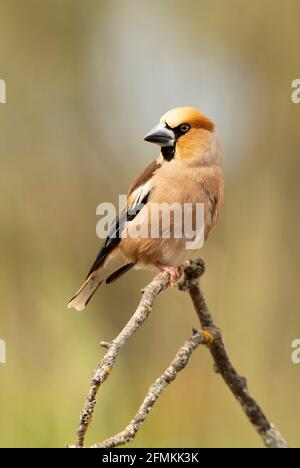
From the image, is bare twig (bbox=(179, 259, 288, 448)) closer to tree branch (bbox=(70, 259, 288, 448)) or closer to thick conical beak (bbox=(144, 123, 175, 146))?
tree branch (bbox=(70, 259, 288, 448))

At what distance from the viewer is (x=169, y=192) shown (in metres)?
2.88

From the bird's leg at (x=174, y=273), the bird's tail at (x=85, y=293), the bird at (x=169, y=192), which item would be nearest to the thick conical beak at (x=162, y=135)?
the bird at (x=169, y=192)

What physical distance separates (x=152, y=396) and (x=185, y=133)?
1447mm

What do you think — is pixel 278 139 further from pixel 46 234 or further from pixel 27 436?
pixel 27 436

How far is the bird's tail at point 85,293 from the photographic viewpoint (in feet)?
9.17

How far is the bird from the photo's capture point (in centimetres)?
287

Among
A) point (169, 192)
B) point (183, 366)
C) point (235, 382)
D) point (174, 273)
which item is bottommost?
point (235, 382)

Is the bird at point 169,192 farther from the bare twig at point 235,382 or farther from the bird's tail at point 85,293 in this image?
the bare twig at point 235,382

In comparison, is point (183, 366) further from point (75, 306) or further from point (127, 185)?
point (127, 185)

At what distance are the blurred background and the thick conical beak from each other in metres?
0.63

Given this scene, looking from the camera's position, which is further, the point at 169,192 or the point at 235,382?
Result: the point at 169,192

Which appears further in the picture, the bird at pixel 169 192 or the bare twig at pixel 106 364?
the bird at pixel 169 192

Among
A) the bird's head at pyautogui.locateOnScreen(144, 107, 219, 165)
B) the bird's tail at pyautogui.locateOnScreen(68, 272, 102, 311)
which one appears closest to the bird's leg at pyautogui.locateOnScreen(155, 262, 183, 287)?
the bird's tail at pyautogui.locateOnScreen(68, 272, 102, 311)

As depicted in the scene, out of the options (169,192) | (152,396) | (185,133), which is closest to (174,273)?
(169,192)
